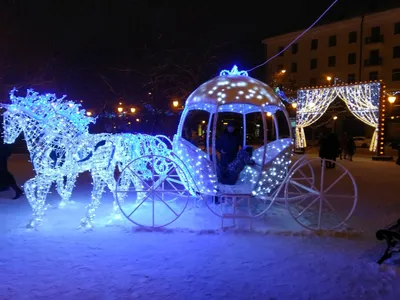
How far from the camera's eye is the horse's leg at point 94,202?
246 inches

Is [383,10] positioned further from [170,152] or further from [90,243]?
[90,243]

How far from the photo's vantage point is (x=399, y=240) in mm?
4523

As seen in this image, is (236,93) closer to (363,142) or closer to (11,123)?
(11,123)

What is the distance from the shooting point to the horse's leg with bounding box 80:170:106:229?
20.5 ft

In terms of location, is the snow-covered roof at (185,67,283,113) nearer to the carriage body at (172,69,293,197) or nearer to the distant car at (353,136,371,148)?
the carriage body at (172,69,293,197)

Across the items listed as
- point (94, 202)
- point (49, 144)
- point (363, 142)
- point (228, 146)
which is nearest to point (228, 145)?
point (228, 146)

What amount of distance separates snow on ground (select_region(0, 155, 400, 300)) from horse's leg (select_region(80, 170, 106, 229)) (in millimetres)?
173

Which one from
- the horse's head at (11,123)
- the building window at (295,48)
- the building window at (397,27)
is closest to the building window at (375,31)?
the building window at (397,27)

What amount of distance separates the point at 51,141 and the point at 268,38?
44647mm

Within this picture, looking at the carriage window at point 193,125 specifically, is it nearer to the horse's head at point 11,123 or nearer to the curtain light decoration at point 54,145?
the curtain light decoration at point 54,145

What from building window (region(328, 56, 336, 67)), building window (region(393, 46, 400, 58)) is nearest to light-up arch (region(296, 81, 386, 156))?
building window (region(393, 46, 400, 58))

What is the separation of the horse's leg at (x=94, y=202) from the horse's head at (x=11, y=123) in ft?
4.93

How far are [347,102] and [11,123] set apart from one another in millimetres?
18822

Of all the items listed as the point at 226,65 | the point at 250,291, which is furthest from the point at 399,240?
the point at 226,65
